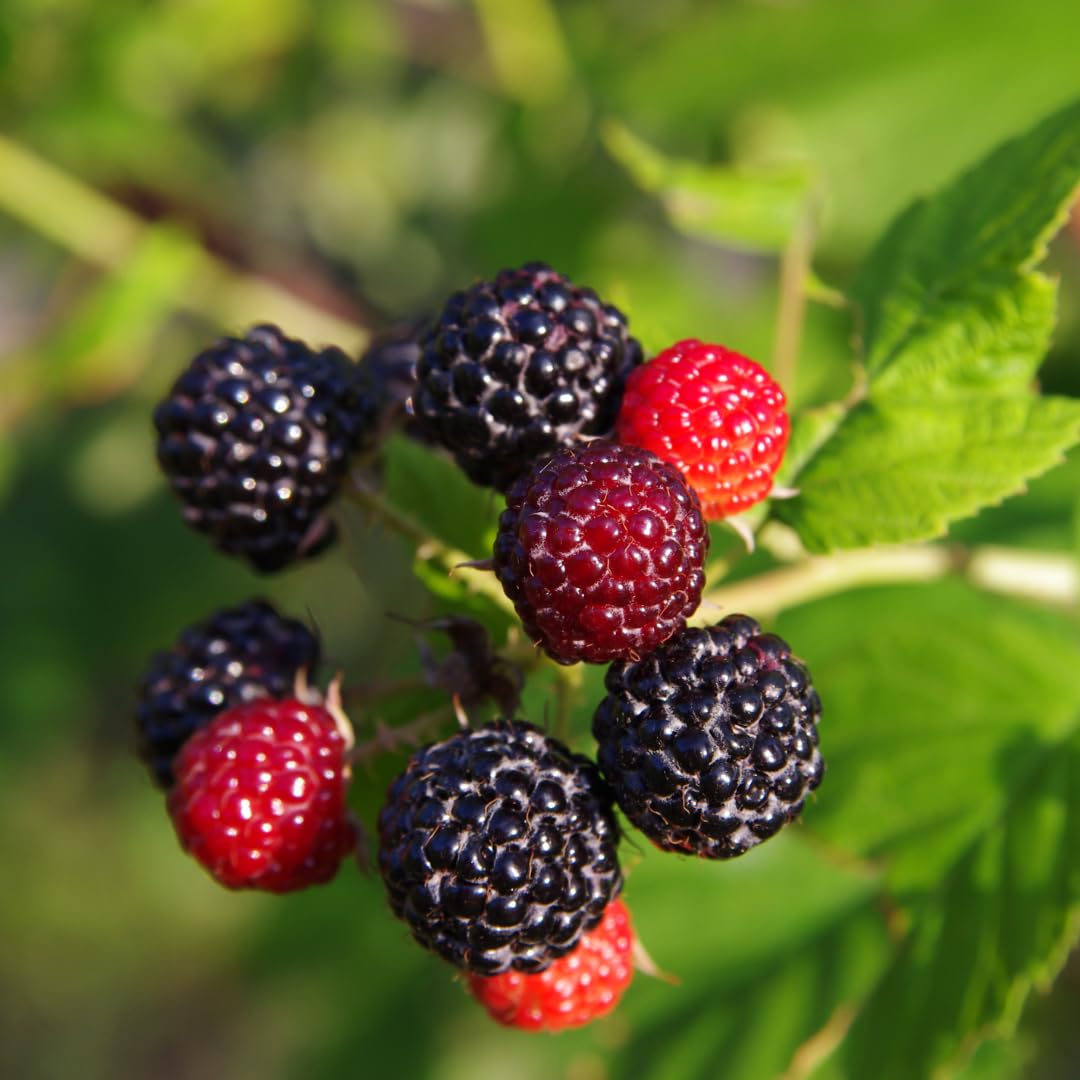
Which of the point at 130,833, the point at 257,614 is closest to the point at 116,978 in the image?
the point at 130,833

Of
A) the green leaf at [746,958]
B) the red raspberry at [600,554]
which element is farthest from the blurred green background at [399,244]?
the red raspberry at [600,554]

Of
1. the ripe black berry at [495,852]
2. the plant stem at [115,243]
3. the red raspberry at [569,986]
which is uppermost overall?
the ripe black berry at [495,852]

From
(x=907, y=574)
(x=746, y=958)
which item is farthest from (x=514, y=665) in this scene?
(x=746, y=958)

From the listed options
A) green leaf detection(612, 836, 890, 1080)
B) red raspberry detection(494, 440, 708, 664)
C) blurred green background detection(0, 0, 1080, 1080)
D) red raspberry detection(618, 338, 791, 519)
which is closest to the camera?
red raspberry detection(494, 440, 708, 664)

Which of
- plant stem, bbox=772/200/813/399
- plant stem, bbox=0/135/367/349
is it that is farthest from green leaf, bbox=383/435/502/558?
plant stem, bbox=0/135/367/349

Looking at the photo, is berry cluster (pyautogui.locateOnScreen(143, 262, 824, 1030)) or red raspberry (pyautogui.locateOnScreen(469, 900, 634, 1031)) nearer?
berry cluster (pyautogui.locateOnScreen(143, 262, 824, 1030))

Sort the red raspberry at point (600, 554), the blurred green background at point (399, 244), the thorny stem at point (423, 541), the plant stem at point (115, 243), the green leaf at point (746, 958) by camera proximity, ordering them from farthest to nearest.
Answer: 1. the plant stem at point (115, 243)
2. the blurred green background at point (399, 244)
3. the green leaf at point (746, 958)
4. the thorny stem at point (423, 541)
5. the red raspberry at point (600, 554)

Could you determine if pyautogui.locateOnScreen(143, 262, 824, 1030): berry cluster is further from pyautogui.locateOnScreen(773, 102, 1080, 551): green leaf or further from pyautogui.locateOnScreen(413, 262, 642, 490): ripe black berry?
pyautogui.locateOnScreen(773, 102, 1080, 551): green leaf

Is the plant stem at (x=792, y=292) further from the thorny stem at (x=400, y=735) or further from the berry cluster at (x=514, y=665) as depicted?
the thorny stem at (x=400, y=735)
